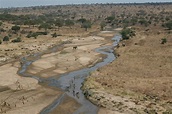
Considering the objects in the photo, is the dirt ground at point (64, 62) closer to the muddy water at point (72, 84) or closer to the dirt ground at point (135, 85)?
the muddy water at point (72, 84)

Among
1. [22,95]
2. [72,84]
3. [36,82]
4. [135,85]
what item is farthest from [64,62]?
[135,85]

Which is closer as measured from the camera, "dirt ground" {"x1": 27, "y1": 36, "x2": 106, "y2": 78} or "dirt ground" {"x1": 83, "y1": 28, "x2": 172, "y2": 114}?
"dirt ground" {"x1": 83, "y1": 28, "x2": 172, "y2": 114}

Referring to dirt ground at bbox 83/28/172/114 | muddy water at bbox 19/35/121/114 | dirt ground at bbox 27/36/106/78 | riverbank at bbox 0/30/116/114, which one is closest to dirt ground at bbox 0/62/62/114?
riverbank at bbox 0/30/116/114

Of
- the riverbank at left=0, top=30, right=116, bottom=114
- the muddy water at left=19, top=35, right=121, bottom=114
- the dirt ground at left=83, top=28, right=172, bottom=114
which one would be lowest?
the muddy water at left=19, top=35, right=121, bottom=114

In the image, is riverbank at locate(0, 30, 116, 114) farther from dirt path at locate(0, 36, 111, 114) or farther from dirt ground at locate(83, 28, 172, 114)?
dirt ground at locate(83, 28, 172, 114)

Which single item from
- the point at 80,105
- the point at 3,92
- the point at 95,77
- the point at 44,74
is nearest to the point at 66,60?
the point at 44,74

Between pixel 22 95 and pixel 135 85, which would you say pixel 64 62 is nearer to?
pixel 22 95

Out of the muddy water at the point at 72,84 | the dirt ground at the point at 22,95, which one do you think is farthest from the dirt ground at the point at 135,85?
the dirt ground at the point at 22,95

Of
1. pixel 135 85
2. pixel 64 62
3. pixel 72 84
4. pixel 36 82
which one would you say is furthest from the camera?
pixel 64 62
